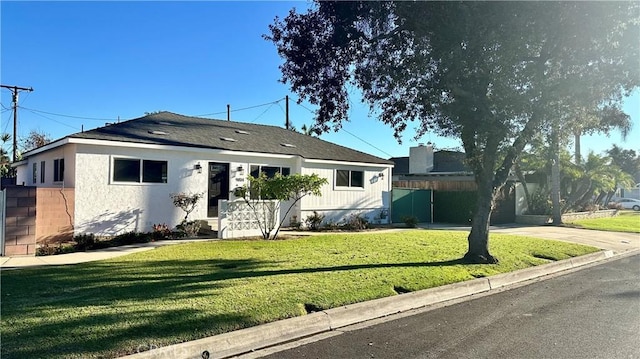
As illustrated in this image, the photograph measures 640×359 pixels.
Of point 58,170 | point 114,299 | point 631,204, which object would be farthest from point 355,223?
point 631,204

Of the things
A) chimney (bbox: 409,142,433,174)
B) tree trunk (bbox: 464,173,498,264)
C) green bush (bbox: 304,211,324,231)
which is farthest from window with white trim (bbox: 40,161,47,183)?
chimney (bbox: 409,142,433,174)

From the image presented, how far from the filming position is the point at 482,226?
34.8 ft

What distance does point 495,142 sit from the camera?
10227 millimetres

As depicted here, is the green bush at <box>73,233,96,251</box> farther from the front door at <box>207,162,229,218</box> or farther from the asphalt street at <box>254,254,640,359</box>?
the asphalt street at <box>254,254,640,359</box>

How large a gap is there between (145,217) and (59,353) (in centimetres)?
1007

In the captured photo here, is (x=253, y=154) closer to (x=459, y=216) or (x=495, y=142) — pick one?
(x=495, y=142)

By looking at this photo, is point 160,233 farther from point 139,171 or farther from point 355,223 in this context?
point 355,223

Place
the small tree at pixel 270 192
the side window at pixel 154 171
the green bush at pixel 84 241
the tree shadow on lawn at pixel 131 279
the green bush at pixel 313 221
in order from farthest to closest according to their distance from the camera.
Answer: the green bush at pixel 313 221
the side window at pixel 154 171
the small tree at pixel 270 192
the green bush at pixel 84 241
the tree shadow on lawn at pixel 131 279

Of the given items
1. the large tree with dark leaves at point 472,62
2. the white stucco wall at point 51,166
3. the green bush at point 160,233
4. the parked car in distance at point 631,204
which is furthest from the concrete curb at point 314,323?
the parked car in distance at point 631,204

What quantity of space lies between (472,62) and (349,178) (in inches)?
432

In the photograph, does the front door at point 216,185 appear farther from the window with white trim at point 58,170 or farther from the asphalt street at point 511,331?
the asphalt street at point 511,331

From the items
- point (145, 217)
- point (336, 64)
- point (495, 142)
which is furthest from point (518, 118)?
point (145, 217)

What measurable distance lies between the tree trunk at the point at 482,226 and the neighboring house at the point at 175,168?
8.25m

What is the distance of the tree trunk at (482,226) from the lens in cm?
1055
